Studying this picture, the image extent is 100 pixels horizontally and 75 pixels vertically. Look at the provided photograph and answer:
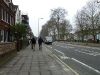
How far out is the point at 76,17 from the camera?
100250 millimetres

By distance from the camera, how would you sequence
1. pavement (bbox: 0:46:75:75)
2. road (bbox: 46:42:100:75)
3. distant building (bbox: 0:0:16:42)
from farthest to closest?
1. distant building (bbox: 0:0:16:42)
2. road (bbox: 46:42:100:75)
3. pavement (bbox: 0:46:75:75)

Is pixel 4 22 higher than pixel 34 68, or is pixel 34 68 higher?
pixel 4 22

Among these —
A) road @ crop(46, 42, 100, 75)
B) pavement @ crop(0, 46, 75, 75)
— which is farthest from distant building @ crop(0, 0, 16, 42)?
pavement @ crop(0, 46, 75, 75)

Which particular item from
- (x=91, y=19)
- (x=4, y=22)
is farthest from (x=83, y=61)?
(x=91, y=19)

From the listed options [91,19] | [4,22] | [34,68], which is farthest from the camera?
[91,19]

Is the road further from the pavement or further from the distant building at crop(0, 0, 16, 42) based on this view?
the distant building at crop(0, 0, 16, 42)

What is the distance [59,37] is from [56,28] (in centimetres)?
918

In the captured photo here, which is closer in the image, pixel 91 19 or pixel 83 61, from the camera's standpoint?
pixel 83 61

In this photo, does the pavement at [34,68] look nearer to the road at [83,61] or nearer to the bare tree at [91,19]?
the road at [83,61]

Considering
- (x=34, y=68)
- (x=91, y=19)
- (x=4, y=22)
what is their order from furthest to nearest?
(x=91, y=19) < (x=4, y=22) < (x=34, y=68)

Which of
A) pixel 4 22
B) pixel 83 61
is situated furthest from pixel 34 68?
pixel 4 22

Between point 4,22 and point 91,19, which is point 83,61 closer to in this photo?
point 4,22

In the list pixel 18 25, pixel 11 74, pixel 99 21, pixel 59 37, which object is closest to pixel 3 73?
pixel 11 74

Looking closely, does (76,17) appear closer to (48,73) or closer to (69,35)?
(69,35)
